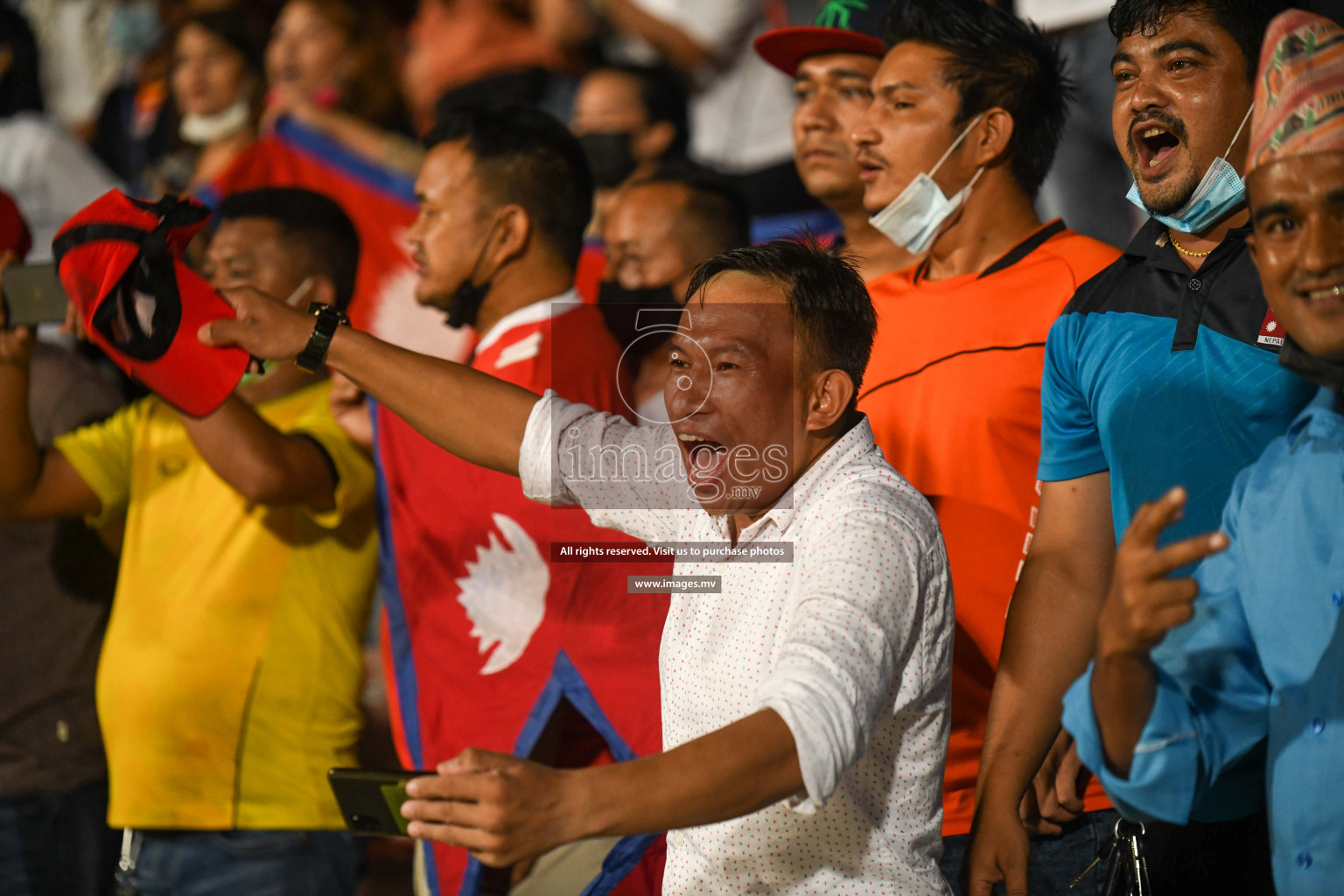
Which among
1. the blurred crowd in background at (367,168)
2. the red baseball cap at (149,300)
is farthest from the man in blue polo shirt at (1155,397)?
the red baseball cap at (149,300)

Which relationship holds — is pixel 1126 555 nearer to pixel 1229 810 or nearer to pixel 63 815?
pixel 1229 810

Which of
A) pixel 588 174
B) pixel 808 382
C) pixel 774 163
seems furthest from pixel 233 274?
pixel 774 163

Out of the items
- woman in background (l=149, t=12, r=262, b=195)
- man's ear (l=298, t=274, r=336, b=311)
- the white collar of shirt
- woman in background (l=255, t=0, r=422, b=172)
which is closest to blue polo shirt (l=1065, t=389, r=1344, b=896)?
the white collar of shirt

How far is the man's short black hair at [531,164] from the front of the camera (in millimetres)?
3020

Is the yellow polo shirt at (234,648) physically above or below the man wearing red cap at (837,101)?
below

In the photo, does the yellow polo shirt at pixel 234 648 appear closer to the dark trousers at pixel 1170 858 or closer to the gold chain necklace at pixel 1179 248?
the dark trousers at pixel 1170 858

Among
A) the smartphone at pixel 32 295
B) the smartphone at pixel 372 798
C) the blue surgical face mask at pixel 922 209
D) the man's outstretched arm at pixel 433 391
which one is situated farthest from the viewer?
the smartphone at pixel 32 295

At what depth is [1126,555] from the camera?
1.46m

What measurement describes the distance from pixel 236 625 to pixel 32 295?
3.01 ft

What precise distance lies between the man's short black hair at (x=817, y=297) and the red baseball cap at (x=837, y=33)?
1.31 metres

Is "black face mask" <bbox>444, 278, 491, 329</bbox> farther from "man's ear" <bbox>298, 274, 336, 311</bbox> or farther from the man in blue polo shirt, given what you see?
the man in blue polo shirt

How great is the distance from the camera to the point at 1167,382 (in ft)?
6.63

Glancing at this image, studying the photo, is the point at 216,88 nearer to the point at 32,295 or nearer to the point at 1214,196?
the point at 32,295

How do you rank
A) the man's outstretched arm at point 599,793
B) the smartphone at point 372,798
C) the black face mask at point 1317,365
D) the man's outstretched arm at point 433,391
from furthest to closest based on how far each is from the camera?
the man's outstretched arm at point 433,391
the smartphone at point 372,798
the black face mask at point 1317,365
the man's outstretched arm at point 599,793
